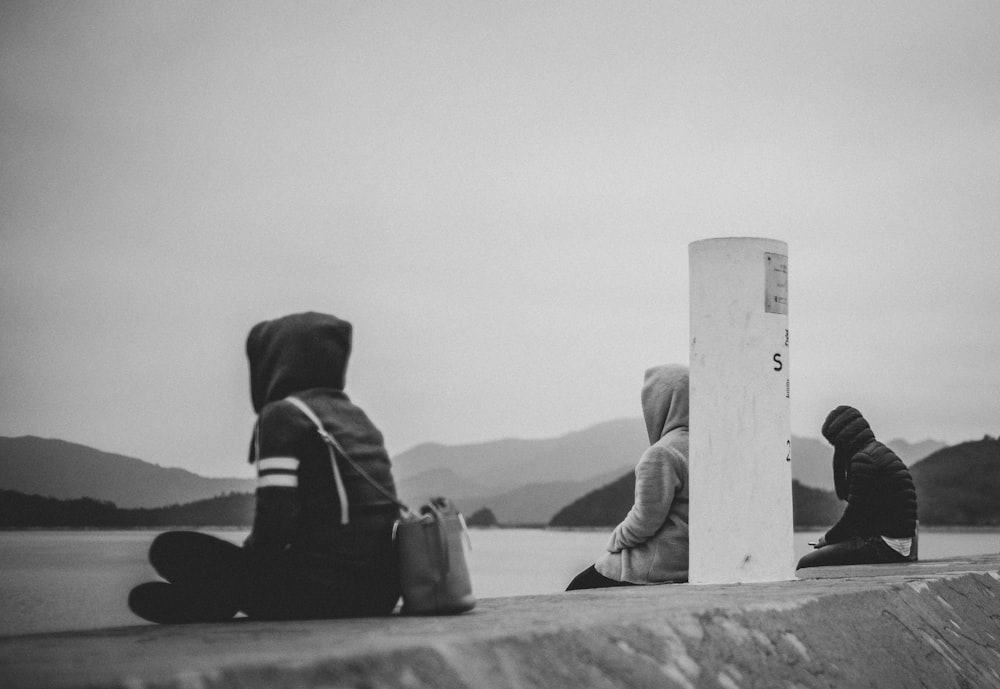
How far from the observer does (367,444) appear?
3910 millimetres

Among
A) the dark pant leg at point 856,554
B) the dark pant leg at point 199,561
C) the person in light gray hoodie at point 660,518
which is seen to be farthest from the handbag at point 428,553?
the dark pant leg at point 856,554

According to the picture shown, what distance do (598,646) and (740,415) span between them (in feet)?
7.90

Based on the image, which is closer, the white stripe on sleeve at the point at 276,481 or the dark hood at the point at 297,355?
the white stripe on sleeve at the point at 276,481

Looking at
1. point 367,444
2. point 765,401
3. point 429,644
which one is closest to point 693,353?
point 765,401

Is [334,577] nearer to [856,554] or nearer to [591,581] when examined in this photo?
[591,581]

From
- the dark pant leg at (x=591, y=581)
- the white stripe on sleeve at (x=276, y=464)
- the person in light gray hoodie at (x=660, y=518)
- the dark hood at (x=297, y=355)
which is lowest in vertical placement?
the dark pant leg at (x=591, y=581)

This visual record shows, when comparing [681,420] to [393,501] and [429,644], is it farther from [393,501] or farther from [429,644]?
[429,644]

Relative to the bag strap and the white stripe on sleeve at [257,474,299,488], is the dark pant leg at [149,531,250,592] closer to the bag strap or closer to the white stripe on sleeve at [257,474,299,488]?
the white stripe on sleeve at [257,474,299,488]

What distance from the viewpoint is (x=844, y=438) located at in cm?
794

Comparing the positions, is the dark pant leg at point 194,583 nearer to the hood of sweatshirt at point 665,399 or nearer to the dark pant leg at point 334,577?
the dark pant leg at point 334,577

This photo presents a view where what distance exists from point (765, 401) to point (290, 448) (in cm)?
234

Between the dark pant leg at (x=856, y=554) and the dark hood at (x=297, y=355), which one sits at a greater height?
the dark hood at (x=297, y=355)

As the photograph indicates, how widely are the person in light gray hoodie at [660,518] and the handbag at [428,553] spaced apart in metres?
2.29

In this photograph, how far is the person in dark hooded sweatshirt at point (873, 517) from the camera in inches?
296
